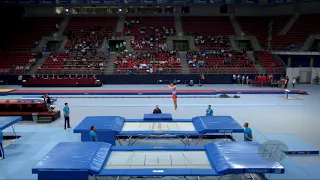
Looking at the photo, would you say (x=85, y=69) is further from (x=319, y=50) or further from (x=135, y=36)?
(x=319, y=50)

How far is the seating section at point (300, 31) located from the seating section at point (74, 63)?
22295 millimetres

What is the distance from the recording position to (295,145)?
1231 centimetres

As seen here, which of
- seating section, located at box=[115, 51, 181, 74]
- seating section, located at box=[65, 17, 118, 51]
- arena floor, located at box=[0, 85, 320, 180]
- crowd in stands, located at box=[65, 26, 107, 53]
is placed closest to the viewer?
arena floor, located at box=[0, 85, 320, 180]

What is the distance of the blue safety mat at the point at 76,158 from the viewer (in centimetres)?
797

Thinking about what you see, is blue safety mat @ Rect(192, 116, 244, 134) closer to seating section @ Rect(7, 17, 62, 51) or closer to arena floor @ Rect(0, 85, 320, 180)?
arena floor @ Rect(0, 85, 320, 180)

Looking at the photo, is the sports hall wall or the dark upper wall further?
the sports hall wall

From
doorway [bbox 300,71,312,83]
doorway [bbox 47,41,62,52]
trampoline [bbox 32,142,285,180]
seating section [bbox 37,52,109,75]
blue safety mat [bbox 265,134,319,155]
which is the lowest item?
blue safety mat [bbox 265,134,319,155]

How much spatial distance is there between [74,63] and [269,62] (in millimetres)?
22387

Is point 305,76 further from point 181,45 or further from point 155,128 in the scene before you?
point 155,128

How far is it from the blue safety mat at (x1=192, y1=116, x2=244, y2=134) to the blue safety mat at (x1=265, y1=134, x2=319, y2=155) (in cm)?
205

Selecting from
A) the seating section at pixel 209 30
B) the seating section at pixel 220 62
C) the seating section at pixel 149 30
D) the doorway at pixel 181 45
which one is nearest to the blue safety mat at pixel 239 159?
the seating section at pixel 220 62

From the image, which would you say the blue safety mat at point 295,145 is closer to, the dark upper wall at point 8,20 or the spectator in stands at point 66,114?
the spectator in stands at point 66,114

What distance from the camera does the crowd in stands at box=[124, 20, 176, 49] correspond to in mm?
38188

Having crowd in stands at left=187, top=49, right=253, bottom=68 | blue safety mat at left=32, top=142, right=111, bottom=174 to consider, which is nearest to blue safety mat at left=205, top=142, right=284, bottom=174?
blue safety mat at left=32, top=142, right=111, bottom=174
